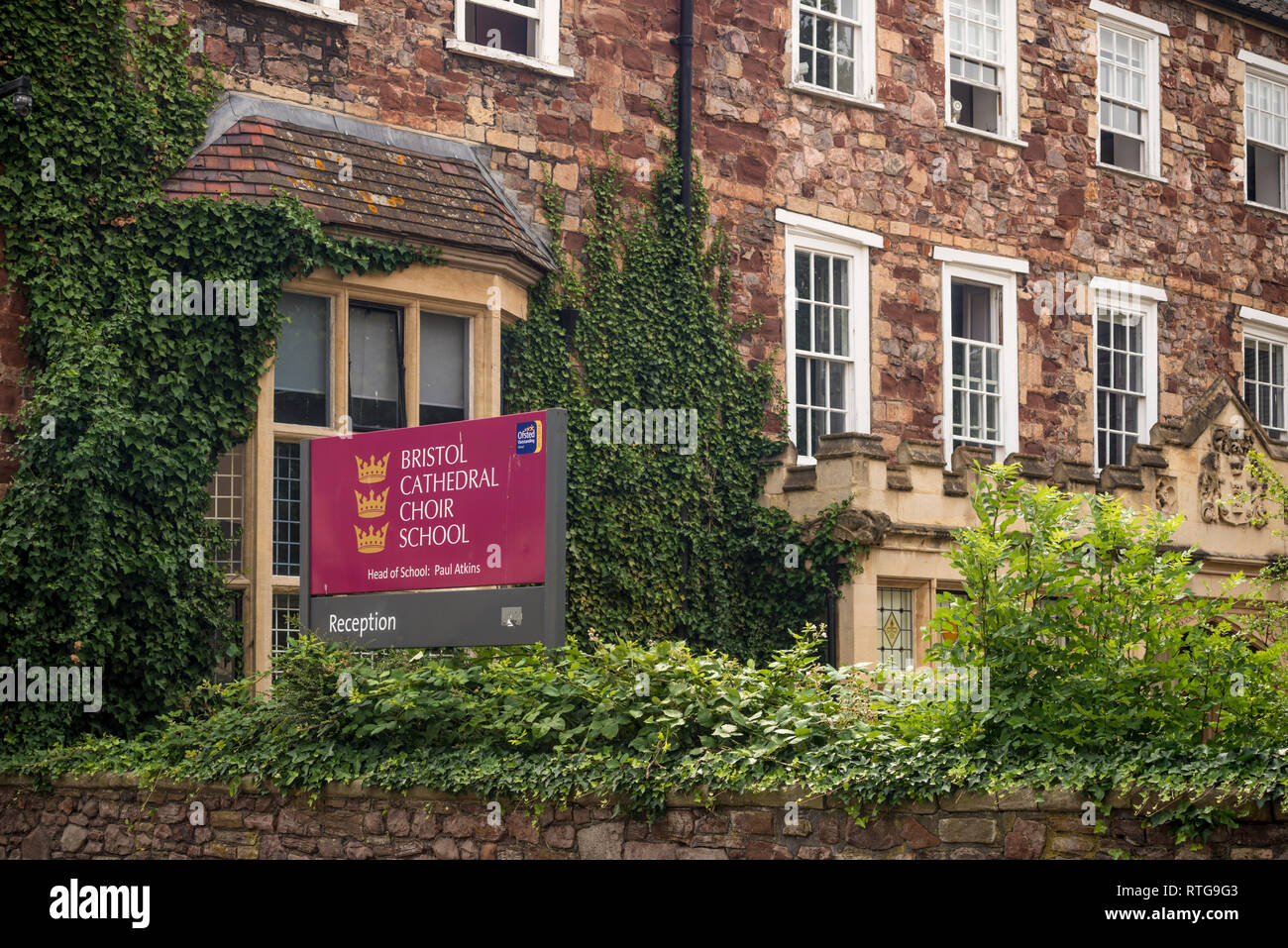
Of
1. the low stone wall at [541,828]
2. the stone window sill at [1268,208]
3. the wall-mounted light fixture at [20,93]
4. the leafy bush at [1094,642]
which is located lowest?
the low stone wall at [541,828]

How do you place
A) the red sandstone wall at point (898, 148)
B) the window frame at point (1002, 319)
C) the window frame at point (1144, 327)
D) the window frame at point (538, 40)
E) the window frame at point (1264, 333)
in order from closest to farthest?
the red sandstone wall at point (898, 148) → the window frame at point (538, 40) → the window frame at point (1002, 319) → the window frame at point (1144, 327) → the window frame at point (1264, 333)

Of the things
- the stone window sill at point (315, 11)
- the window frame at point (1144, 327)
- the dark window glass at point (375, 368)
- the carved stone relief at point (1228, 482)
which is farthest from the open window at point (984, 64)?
the dark window glass at point (375, 368)

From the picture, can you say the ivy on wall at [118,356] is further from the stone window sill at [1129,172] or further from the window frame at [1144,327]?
the stone window sill at [1129,172]

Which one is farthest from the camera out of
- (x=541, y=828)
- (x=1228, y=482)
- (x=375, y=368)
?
(x=1228, y=482)

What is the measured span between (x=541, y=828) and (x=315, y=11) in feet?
25.7

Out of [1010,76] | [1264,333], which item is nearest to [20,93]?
[1010,76]

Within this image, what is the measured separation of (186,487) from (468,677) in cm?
365

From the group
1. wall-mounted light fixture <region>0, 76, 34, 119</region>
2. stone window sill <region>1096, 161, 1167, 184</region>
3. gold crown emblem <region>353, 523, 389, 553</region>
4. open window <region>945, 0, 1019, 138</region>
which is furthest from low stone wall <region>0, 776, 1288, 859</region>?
stone window sill <region>1096, 161, 1167, 184</region>

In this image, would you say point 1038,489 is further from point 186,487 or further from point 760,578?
point 760,578

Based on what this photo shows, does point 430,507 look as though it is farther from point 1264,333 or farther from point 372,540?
point 1264,333

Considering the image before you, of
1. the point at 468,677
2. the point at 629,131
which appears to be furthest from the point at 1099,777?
the point at 629,131

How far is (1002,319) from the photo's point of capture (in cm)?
1845

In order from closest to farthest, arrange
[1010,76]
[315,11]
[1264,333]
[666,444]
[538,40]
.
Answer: [315,11] → [538,40] → [666,444] → [1010,76] → [1264,333]

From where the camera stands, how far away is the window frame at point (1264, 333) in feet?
68.7
